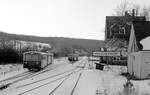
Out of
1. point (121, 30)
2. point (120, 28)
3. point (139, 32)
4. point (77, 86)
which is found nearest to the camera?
point (77, 86)

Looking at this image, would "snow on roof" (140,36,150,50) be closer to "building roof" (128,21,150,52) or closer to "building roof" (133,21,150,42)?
"building roof" (128,21,150,52)

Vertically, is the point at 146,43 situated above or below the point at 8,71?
above

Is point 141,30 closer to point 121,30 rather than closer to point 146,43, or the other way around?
point 146,43

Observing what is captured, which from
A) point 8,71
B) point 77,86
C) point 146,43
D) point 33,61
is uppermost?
point 146,43

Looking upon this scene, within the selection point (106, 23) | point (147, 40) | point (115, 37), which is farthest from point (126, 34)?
point (147, 40)

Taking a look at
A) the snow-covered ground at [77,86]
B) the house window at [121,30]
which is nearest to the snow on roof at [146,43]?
the snow-covered ground at [77,86]

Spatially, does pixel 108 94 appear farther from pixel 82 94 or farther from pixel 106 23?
pixel 106 23

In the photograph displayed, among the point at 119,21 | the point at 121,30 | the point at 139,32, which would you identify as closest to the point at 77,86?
the point at 139,32

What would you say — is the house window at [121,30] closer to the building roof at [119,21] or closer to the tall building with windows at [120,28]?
the tall building with windows at [120,28]

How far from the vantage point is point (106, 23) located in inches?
2106

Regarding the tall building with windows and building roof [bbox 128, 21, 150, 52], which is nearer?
A: building roof [bbox 128, 21, 150, 52]

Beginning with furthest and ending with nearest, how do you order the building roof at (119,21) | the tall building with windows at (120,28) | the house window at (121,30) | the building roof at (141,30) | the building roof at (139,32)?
1. the house window at (121,30)
2. the tall building with windows at (120,28)
3. the building roof at (119,21)
4. the building roof at (141,30)
5. the building roof at (139,32)

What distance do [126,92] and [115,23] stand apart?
39.2 meters

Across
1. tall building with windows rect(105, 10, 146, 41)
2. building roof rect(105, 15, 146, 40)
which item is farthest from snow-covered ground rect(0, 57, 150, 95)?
tall building with windows rect(105, 10, 146, 41)
